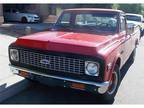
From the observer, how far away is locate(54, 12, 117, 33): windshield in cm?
585

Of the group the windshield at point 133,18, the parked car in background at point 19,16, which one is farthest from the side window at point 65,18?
the parked car in background at point 19,16

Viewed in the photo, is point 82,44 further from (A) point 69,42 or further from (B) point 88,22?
(B) point 88,22

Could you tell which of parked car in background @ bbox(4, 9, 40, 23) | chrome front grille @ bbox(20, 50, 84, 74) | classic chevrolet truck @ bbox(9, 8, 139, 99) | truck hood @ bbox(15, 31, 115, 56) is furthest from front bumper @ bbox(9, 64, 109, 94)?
parked car in background @ bbox(4, 9, 40, 23)

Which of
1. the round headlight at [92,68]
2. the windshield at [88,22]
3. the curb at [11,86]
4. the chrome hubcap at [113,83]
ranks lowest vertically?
the curb at [11,86]

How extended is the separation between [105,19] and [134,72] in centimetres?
228

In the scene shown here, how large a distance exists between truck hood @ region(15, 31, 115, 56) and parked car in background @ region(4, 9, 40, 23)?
62.6ft

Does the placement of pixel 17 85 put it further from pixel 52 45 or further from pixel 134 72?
pixel 134 72

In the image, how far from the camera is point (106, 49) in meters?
4.70

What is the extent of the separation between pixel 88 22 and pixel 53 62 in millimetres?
1709

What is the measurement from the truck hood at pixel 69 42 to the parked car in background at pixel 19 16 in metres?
19.1

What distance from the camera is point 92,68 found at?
4418mm

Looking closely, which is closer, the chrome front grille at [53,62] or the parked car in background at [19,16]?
the chrome front grille at [53,62]

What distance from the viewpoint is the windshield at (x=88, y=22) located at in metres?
5.85

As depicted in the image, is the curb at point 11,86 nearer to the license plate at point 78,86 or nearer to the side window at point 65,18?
Answer: the license plate at point 78,86
